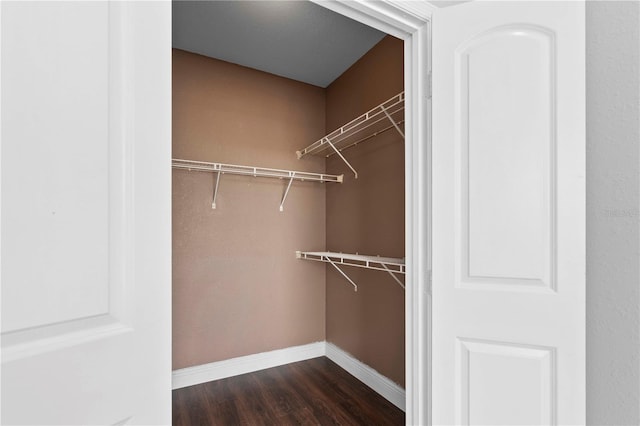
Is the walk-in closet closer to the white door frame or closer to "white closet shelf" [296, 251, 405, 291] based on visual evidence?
"white closet shelf" [296, 251, 405, 291]

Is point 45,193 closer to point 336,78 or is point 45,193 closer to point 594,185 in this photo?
point 594,185

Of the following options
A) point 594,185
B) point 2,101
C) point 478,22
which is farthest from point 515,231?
point 2,101

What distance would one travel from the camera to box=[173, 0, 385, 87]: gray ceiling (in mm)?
1833

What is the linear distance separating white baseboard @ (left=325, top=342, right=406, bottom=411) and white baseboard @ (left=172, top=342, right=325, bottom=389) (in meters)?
0.18

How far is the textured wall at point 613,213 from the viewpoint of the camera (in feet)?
2.96

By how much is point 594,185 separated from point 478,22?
66cm

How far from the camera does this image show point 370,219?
88.0 inches

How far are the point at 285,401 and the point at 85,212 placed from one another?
1.89 m

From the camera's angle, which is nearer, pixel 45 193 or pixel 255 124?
pixel 45 193

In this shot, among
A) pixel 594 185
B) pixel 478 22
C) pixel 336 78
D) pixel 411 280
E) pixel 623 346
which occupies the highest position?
pixel 336 78

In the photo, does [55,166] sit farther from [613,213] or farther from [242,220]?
[242,220]

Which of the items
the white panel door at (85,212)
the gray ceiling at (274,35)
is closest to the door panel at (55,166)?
the white panel door at (85,212)

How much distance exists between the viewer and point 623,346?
91cm

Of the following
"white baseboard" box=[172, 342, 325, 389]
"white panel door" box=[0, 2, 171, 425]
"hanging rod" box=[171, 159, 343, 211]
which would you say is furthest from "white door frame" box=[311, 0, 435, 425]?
"white baseboard" box=[172, 342, 325, 389]
